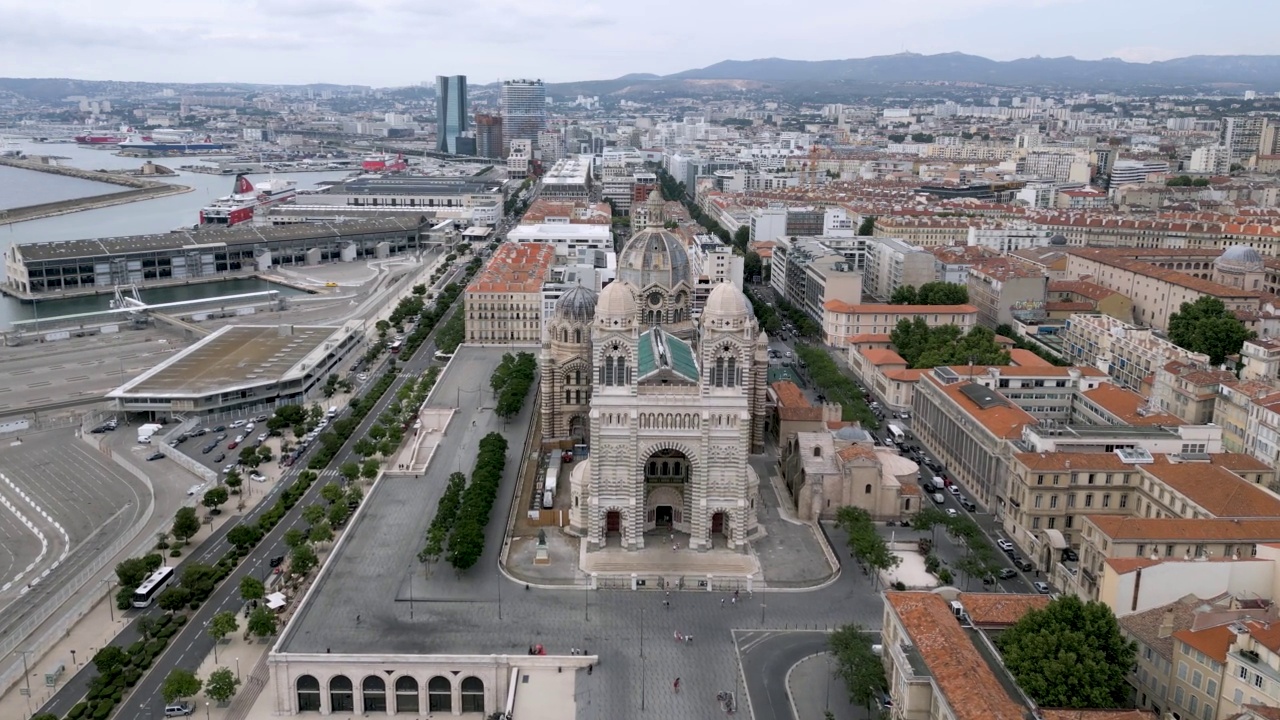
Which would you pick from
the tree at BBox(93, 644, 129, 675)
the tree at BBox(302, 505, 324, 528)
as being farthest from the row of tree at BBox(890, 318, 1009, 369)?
the tree at BBox(93, 644, 129, 675)

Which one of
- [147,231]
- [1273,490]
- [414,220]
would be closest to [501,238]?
[414,220]

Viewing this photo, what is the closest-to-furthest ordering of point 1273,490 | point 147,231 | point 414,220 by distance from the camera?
point 1273,490 < point 414,220 < point 147,231

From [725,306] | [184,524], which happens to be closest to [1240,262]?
[725,306]

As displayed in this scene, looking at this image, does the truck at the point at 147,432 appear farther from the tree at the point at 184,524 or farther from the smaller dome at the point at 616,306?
the smaller dome at the point at 616,306

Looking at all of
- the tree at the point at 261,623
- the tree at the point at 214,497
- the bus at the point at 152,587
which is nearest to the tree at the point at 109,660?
the tree at the point at 261,623

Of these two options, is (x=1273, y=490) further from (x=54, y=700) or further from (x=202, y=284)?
(x=202, y=284)

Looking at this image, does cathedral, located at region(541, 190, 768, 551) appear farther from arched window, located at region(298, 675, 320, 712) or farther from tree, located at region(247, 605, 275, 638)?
tree, located at region(247, 605, 275, 638)

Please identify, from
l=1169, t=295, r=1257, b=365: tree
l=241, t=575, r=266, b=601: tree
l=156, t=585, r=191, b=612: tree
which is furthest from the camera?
l=1169, t=295, r=1257, b=365: tree
